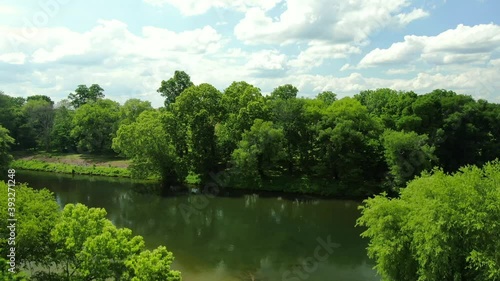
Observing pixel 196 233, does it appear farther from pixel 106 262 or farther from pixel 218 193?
pixel 106 262

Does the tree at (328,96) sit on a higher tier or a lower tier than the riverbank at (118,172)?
higher

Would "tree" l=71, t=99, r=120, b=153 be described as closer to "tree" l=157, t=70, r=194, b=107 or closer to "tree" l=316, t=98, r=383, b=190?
"tree" l=157, t=70, r=194, b=107

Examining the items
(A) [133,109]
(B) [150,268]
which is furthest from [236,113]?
(B) [150,268]

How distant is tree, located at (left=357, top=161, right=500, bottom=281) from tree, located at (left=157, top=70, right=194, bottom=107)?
49.9 meters

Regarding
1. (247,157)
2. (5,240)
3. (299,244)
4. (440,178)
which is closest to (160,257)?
(5,240)

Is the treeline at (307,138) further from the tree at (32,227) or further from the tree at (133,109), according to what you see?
the tree at (32,227)

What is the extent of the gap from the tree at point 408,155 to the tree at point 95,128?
47900 millimetres

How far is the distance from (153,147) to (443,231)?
3846 cm

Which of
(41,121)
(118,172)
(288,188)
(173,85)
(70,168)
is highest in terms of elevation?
(173,85)

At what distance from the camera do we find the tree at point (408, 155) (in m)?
41.9

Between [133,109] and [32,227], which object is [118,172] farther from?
[32,227]

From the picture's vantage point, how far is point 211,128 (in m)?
53.6

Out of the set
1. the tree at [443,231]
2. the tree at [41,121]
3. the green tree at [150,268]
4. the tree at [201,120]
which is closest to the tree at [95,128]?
the tree at [41,121]

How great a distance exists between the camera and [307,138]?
5247 centimetres
